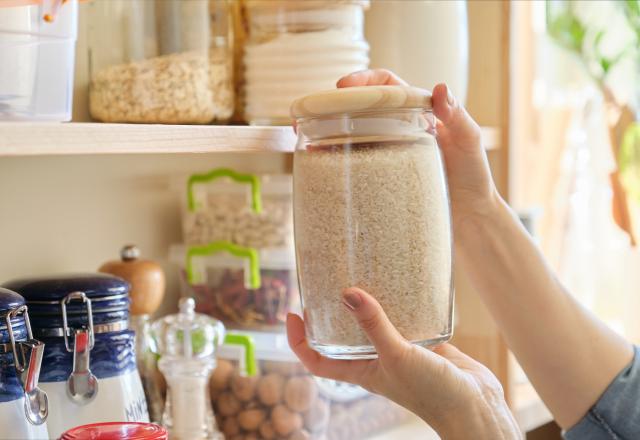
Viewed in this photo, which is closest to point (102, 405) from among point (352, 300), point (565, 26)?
point (352, 300)

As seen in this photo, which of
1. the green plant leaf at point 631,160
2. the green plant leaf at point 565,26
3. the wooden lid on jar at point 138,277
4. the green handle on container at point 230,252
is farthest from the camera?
the green plant leaf at point 565,26

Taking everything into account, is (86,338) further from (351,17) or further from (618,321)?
(618,321)

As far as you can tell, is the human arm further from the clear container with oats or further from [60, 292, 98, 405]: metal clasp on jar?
[60, 292, 98, 405]: metal clasp on jar

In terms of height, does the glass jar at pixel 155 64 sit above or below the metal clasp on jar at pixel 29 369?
above

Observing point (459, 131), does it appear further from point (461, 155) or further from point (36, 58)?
point (36, 58)

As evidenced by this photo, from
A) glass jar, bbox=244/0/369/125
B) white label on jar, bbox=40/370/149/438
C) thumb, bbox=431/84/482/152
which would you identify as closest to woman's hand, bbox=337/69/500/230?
thumb, bbox=431/84/482/152

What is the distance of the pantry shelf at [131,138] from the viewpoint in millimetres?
715

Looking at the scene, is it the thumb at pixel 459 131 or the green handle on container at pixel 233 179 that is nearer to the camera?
the thumb at pixel 459 131

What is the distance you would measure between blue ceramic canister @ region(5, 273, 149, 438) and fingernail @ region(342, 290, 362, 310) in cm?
24

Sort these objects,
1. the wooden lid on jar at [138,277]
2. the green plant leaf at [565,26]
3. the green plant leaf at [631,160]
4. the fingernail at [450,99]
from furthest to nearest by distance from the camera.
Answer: the green plant leaf at [565,26] < the green plant leaf at [631,160] < the wooden lid on jar at [138,277] < the fingernail at [450,99]

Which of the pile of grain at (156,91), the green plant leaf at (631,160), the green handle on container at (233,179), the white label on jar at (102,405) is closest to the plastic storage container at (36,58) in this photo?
the pile of grain at (156,91)

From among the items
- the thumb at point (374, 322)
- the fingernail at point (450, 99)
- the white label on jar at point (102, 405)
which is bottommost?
the white label on jar at point (102, 405)

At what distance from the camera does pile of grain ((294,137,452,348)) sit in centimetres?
77

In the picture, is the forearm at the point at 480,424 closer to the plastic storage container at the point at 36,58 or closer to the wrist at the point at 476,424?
the wrist at the point at 476,424
